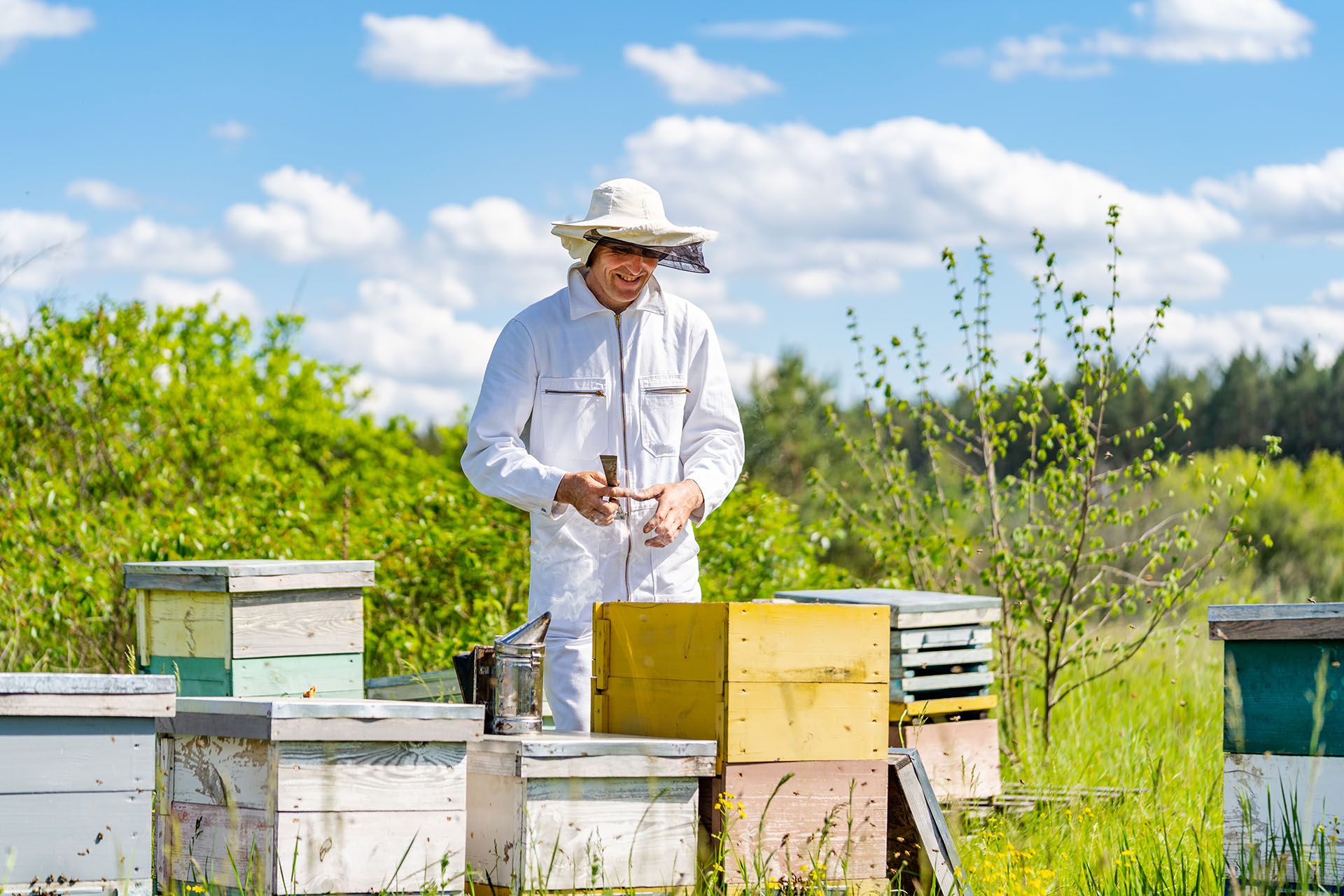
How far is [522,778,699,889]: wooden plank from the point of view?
295cm

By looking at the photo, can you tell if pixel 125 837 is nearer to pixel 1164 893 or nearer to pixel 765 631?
pixel 765 631

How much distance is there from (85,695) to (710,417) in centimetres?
188


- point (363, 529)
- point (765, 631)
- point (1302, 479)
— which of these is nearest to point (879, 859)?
point (765, 631)

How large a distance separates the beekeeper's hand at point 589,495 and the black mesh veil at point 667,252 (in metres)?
0.67

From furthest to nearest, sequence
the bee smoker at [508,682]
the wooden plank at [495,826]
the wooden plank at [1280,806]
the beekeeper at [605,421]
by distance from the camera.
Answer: the beekeeper at [605,421]
the bee smoker at [508,682]
the wooden plank at [495,826]
the wooden plank at [1280,806]

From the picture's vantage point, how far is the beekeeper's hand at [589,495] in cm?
354

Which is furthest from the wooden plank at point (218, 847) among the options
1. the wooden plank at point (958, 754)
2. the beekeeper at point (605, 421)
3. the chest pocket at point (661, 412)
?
the wooden plank at point (958, 754)

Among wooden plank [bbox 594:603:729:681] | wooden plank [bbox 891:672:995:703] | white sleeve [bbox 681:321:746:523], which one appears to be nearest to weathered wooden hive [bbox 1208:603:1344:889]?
wooden plank [bbox 594:603:729:681]

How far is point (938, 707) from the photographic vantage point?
16.3 feet

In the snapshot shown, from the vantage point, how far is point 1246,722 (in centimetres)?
300

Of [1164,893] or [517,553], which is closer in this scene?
[1164,893]

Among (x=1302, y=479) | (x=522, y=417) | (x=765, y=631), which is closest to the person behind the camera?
(x=765, y=631)

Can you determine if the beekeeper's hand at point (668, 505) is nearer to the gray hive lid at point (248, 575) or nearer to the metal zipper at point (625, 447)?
the metal zipper at point (625, 447)

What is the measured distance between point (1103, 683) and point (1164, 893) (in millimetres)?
4481
